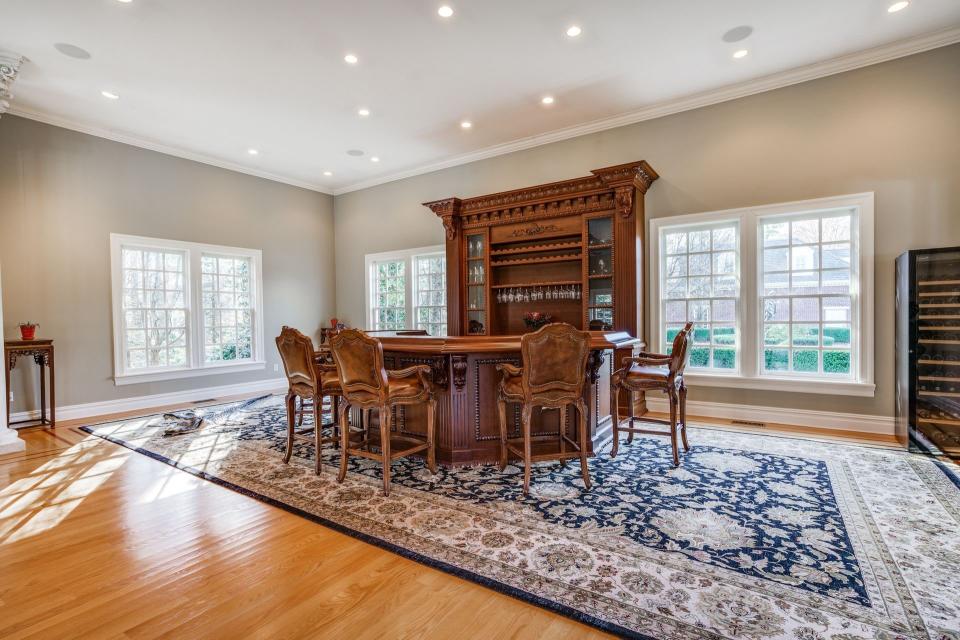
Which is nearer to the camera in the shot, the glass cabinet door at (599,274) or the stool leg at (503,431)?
the stool leg at (503,431)

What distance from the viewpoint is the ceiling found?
3.63m

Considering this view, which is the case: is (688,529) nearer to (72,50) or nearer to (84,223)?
(72,50)

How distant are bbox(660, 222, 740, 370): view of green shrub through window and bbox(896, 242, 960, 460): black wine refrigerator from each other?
4.75 feet

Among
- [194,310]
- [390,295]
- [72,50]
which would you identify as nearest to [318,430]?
[72,50]

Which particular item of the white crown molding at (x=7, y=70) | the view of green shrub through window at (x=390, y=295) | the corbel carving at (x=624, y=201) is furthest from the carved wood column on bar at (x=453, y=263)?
the white crown molding at (x=7, y=70)

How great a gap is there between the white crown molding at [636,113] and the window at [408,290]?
1.35m

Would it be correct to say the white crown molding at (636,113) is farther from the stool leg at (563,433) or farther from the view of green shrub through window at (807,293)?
the stool leg at (563,433)

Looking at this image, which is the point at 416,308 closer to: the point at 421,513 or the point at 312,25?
the point at 312,25

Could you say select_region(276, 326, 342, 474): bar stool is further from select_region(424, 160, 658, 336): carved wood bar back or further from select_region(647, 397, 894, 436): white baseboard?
select_region(647, 397, 894, 436): white baseboard

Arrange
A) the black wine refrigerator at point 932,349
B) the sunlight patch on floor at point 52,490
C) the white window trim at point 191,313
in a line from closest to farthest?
the sunlight patch on floor at point 52,490 → the black wine refrigerator at point 932,349 → the white window trim at point 191,313

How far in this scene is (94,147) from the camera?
5.69 m

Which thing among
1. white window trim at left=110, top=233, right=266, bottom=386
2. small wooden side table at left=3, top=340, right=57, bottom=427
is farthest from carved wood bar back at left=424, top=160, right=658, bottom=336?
small wooden side table at left=3, top=340, right=57, bottom=427

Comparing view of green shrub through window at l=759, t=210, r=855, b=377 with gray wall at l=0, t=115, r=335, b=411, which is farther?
gray wall at l=0, t=115, r=335, b=411

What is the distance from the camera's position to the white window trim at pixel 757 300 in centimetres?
436
